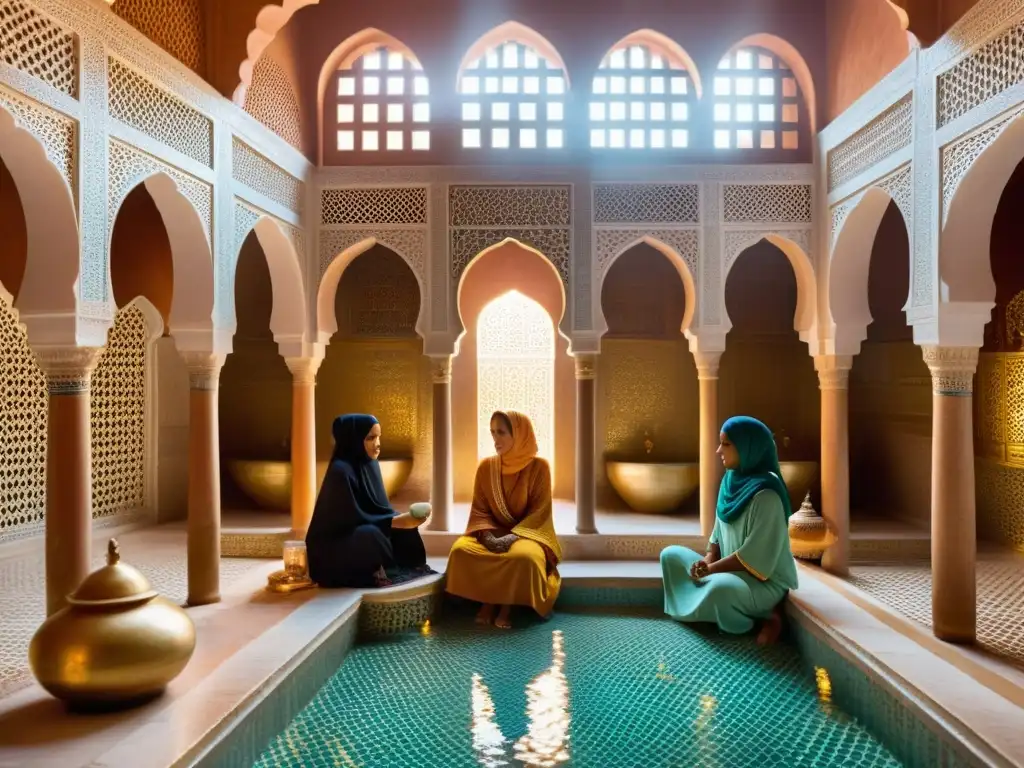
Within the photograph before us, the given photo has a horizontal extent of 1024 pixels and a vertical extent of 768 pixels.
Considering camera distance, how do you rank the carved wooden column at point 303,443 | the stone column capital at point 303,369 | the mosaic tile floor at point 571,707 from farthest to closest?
the stone column capital at point 303,369, the carved wooden column at point 303,443, the mosaic tile floor at point 571,707

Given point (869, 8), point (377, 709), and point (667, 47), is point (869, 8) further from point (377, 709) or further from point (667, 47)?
point (377, 709)

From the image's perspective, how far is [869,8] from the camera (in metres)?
5.84

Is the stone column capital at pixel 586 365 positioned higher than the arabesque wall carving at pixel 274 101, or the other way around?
the arabesque wall carving at pixel 274 101

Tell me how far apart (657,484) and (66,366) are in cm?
544

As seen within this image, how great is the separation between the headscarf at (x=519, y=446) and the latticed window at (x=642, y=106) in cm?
285

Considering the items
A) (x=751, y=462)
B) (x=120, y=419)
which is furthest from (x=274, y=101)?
(x=751, y=462)

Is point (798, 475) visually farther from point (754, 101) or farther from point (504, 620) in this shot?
point (504, 620)

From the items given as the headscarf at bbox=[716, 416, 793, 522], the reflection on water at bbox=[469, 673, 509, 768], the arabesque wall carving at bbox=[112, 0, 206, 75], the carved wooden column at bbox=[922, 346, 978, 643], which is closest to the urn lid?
the reflection on water at bbox=[469, 673, 509, 768]

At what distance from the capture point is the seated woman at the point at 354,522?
5.34m

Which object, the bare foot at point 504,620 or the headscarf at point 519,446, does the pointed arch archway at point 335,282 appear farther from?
the bare foot at point 504,620

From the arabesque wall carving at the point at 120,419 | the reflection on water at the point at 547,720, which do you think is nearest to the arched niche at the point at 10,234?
the arabesque wall carving at the point at 120,419

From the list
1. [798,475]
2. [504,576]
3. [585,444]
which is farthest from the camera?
[798,475]

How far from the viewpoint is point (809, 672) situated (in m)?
4.43

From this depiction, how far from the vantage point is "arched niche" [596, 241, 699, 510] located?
8742mm
